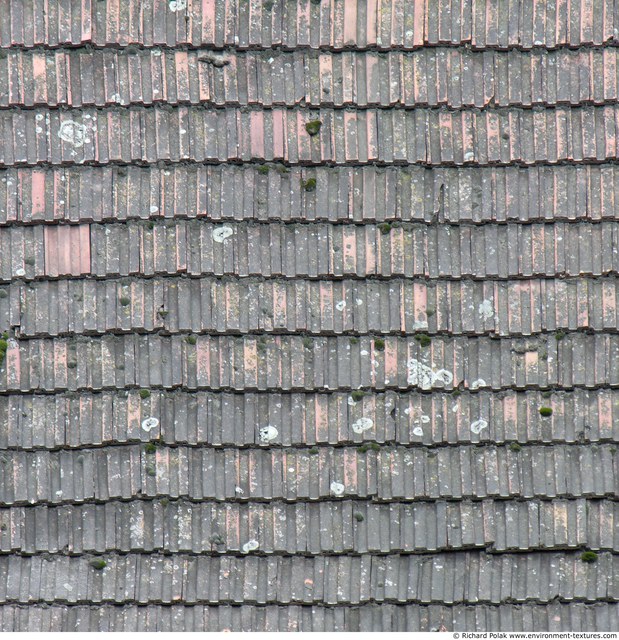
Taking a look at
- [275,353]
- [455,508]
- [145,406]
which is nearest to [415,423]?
[455,508]

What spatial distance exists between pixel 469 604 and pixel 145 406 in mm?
1976

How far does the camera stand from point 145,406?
5.22m

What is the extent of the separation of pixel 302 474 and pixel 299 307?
881 millimetres

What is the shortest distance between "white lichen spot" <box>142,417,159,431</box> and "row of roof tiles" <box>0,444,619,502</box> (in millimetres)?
116

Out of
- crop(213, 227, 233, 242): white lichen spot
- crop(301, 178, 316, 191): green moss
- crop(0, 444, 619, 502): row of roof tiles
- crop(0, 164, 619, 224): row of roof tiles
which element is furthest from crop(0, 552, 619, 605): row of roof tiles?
crop(301, 178, 316, 191): green moss

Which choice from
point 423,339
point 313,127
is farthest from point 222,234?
point 423,339

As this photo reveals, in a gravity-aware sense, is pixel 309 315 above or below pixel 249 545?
above

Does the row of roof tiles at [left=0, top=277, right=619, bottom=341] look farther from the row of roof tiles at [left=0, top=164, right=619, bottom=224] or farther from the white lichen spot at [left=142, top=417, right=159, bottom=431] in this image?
the white lichen spot at [left=142, top=417, right=159, bottom=431]

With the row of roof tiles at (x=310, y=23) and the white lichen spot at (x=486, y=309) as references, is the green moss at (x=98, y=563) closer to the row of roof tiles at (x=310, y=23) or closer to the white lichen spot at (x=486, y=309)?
the white lichen spot at (x=486, y=309)

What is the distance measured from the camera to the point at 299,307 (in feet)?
17.4

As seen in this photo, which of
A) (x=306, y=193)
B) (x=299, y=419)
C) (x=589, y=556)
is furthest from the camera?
(x=306, y=193)

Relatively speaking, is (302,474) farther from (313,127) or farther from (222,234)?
(313,127)

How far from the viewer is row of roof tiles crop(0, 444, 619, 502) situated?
518 centimetres

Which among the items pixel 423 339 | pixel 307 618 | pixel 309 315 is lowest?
pixel 307 618
